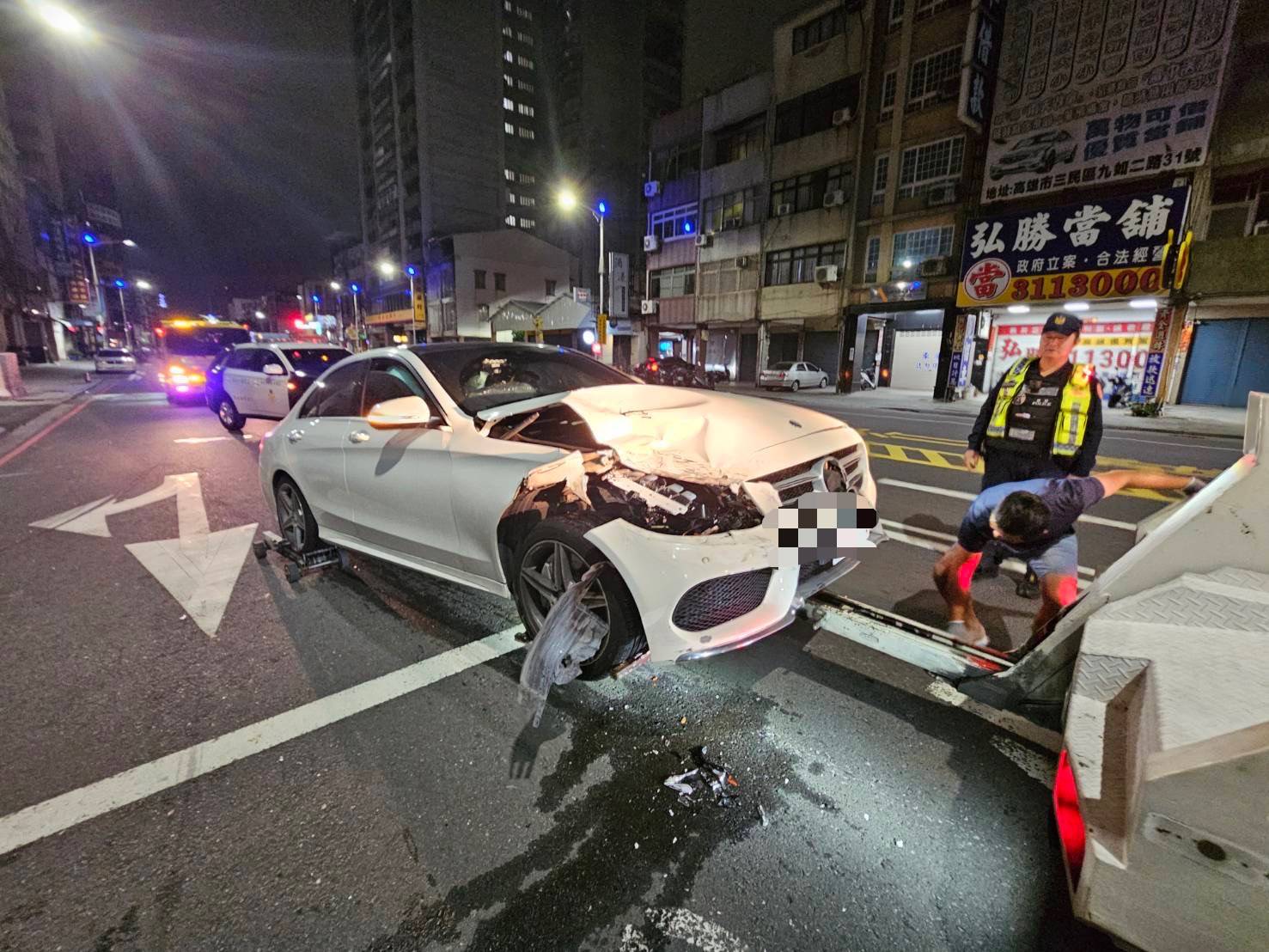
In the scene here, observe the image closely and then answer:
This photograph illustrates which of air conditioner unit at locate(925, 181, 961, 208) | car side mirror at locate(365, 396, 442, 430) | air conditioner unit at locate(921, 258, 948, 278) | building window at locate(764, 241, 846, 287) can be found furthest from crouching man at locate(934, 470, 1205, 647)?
building window at locate(764, 241, 846, 287)

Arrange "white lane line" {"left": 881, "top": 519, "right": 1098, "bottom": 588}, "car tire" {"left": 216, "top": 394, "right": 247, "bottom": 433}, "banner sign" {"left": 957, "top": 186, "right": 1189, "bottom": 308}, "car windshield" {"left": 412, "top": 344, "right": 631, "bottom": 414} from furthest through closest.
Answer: "banner sign" {"left": 957, "top": 186, "right": 1189, "bottom": 308} < "car tire" {"left": 216, "top": 394, "right": 247, "bottom": 433} < "white lane line" {"left": 881, "top": 519, "right": 1098, "bottom": 588} < "car windshield" {"left": 412, "top": 344, "right": 631, "bottom": 414}

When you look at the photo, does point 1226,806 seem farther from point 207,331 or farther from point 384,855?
point 207,331

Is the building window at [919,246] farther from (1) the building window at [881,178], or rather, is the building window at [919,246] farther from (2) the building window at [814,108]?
(2) the building window at [814,108]

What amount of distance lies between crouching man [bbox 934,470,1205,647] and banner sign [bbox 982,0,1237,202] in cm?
2196

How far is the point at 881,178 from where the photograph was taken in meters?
24.7

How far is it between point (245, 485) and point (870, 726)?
24.0ft

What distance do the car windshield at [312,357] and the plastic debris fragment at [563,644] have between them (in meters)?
9.83

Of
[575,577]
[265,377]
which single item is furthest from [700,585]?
[265,377]

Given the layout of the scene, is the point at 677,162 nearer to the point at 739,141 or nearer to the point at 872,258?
the point at 739,141

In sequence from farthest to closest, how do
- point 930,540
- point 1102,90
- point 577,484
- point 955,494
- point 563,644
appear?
point 1102,90
point 955,494
point 930,540
point 577,484
point 563,644

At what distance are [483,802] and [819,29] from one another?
3365cm

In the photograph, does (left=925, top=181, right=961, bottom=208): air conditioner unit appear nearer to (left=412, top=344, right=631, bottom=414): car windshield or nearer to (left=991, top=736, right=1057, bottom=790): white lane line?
(left=412, top=344, right=631, bottom=414): car windshield

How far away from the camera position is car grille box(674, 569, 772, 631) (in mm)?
2342

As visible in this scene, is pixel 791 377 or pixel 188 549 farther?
pixel 791 377
